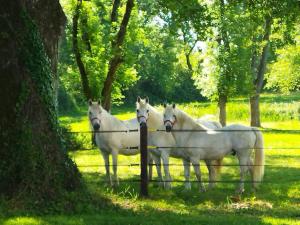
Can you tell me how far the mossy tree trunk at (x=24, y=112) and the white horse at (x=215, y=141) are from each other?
4614 millimetres

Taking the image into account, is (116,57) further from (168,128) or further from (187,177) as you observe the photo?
(187,177)

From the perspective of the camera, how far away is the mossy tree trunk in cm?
970

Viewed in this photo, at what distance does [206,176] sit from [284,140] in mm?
14785

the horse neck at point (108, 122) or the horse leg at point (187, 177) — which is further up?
the horse neck at point (108, 122)

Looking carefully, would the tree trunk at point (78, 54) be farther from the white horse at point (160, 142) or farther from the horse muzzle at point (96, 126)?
the white horse at point (160, 142)

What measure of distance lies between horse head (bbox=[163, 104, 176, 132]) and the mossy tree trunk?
171 inches

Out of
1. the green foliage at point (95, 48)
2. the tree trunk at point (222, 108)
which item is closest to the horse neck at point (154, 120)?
the green foliage at point (95, 48)

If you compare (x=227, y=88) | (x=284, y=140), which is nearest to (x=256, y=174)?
(x=284, y=140)

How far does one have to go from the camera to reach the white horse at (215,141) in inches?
548

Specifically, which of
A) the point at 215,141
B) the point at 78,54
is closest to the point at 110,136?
the point at 215,141

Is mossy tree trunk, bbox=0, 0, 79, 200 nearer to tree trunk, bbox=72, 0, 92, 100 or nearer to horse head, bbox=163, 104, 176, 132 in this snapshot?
horse head, bbox=163, 104, 176, 132

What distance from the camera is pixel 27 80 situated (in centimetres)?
980

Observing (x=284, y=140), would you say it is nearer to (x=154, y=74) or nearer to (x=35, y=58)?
(x=35, y=58)

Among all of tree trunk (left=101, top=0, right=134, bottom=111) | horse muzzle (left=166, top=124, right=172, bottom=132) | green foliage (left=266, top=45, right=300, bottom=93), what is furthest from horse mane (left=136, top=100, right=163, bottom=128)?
green foliage (left=266, top=45, right=300, bottom=93)
